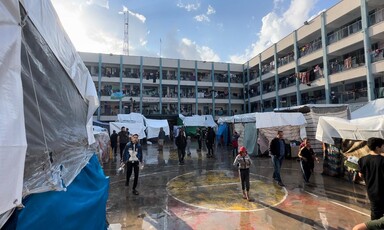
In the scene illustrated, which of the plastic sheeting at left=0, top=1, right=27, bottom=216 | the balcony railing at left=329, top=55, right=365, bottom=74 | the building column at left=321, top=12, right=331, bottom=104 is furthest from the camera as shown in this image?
the building column at left=321, top=12, right=331, bottom=104

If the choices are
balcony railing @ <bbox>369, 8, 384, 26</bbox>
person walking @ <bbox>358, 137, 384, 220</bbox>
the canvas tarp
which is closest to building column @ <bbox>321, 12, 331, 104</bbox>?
balcony railing @ <bbox>369, 8, 384, 26</bbox>

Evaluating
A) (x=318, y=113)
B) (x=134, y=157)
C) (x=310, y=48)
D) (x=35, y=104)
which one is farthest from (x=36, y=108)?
(x=310, y=48)

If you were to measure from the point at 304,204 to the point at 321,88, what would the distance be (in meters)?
23.1

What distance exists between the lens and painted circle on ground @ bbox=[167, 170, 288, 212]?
6.44 metres

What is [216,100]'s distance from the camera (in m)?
39.8

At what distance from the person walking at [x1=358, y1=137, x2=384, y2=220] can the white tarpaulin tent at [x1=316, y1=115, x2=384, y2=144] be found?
179 inches

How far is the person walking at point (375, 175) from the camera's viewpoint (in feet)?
12.1

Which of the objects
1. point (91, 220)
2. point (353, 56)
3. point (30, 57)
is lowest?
point (91, 220)

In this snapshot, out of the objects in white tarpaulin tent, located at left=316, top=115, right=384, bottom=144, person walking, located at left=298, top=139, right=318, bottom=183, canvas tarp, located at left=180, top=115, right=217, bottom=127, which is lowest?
person walking, located at left=298, top=139, right=318, bottom=183

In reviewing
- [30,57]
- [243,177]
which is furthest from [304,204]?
[30,57]

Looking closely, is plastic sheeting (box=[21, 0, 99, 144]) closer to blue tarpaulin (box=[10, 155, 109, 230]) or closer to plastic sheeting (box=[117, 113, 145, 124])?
blue tarpaulin (box=[10, 155, 109, 230])

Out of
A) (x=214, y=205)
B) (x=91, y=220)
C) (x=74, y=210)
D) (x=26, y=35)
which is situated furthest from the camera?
(x=214, y=205)

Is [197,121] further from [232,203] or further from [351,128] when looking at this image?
[232,203]

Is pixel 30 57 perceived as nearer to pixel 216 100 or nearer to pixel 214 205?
pixel 214 205
